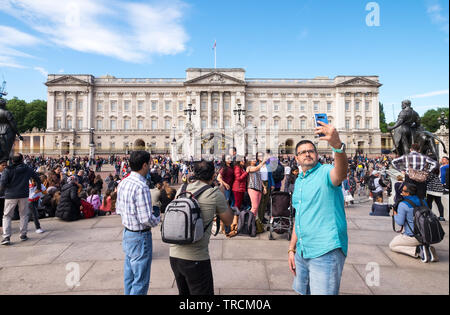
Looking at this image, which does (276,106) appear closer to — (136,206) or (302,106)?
(302,106)

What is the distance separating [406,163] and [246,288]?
5.10m

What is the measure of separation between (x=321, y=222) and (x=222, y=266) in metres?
2.60

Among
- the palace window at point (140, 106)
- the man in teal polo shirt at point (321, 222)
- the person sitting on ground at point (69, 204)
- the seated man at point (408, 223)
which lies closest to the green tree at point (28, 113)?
the palace window at point (140, 106)

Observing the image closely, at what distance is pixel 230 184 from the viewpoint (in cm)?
697

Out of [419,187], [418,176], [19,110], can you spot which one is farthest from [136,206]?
[19,110]

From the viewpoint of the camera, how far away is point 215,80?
59.3 metres

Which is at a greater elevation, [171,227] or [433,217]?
[171,227]

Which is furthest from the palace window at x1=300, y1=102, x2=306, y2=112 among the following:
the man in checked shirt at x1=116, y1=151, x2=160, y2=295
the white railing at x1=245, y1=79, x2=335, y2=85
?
the man in checked shirt at x1=116, y1=151, x2=160, y2=295

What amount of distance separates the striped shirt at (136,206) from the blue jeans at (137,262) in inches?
4.3

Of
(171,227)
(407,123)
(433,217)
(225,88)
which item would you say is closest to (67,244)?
(171,227)

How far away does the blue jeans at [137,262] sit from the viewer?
118 inches

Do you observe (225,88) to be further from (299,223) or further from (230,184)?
(299,223)

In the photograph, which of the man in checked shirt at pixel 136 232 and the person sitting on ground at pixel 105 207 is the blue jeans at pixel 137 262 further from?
the person sitting on ground at pixel 105 207

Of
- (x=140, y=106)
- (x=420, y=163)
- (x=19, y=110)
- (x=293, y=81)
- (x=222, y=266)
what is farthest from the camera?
(x=19, y=110)
